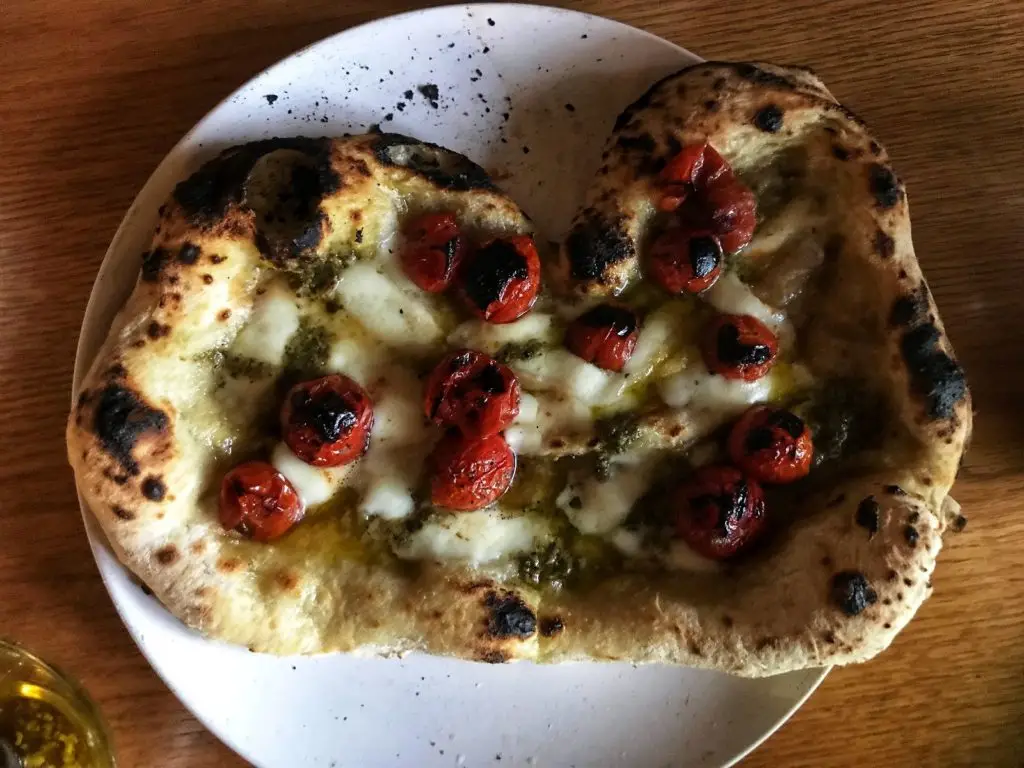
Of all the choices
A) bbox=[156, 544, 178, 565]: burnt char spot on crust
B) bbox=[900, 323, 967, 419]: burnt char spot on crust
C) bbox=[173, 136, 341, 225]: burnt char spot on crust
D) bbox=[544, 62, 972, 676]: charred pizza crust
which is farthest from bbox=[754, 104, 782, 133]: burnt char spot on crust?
bbox=[156, 544, 178, 565]: burnt char spot on crust

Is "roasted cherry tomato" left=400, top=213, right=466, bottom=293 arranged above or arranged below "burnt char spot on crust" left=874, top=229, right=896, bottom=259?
below

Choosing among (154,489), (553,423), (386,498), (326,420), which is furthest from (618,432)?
(154,489)

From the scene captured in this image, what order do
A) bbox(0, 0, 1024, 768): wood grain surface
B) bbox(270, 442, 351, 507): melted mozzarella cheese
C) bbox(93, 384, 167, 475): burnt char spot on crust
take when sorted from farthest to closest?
bbox(0, 0, 1024, 768): wood grain surface < bbox(270, 442, 351, 507): melted mozzarella cheese < bbox(93, 384, 167, 475): burnt char spot on crust

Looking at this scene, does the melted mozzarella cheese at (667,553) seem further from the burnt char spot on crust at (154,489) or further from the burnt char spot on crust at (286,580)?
the burnt char spot on crust at (154,489)

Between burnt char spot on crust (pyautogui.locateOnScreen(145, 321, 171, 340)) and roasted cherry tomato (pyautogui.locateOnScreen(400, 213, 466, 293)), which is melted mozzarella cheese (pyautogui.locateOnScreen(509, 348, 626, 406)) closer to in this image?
roasted cherry tomato (pyautogui.locateOnScreen(400, 213, 466, 293))

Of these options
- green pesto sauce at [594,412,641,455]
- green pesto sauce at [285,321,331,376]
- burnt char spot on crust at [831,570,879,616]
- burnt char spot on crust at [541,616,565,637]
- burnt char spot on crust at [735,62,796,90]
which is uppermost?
burnt char spot on crust at [735,62,796,90]

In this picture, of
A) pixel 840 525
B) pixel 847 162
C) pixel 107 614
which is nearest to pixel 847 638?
pixel 840 525

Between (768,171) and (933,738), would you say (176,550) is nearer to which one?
(768,171)
